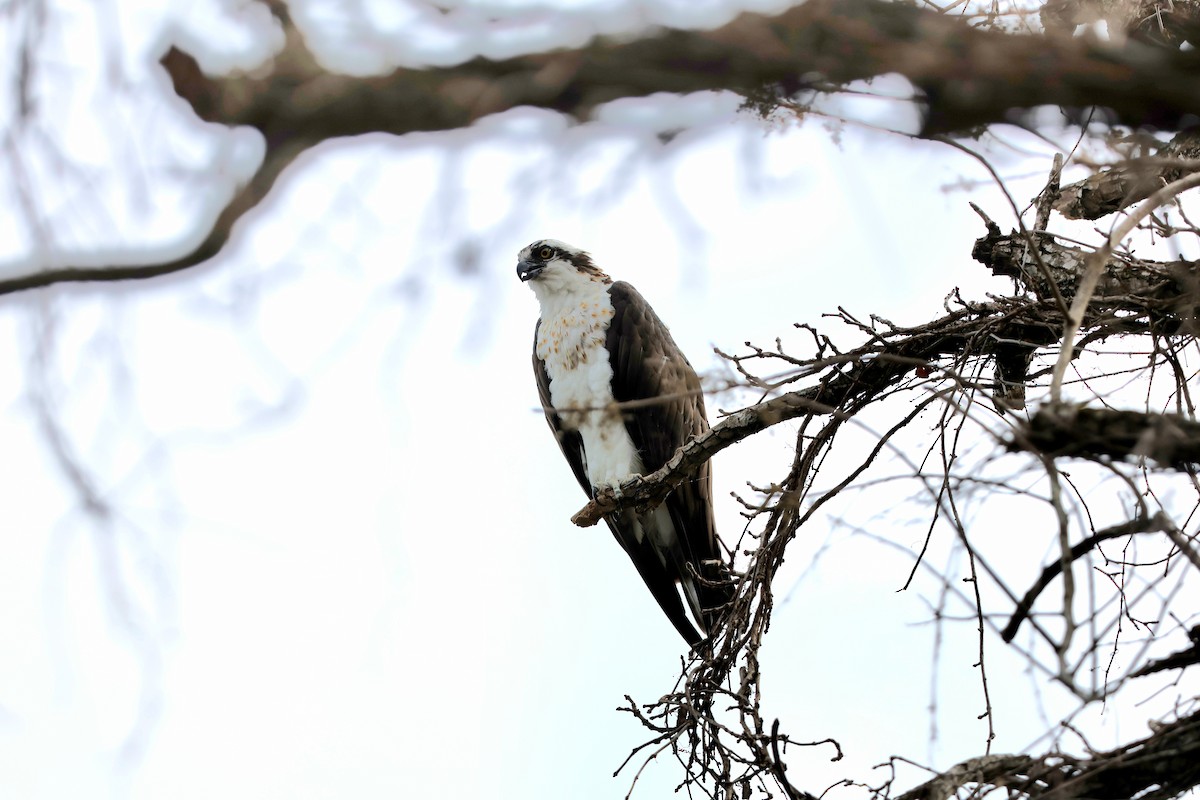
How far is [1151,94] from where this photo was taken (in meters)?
1.78

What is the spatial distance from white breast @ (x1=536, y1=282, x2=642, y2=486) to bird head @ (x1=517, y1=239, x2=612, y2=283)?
218 mm

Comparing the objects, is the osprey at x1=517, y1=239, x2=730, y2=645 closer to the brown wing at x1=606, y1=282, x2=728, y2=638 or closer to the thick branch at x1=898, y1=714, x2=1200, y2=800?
the brown wing at x1=606, y1=282, x2=728, y2=638

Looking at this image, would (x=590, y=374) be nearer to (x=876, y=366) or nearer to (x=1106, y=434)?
(x=876, y=366)

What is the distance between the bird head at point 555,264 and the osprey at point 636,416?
7cm

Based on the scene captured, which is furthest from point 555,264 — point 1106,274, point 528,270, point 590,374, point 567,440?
point 1106,274

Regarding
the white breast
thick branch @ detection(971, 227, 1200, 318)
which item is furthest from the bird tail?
thick branch @ detection(971, 227, 1200, 318)

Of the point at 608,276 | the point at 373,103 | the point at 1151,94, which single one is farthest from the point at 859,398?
the point at 608,276

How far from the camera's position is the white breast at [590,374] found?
19.7ft

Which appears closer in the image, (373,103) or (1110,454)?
(373,103)

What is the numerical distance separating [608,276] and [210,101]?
4.74 metres

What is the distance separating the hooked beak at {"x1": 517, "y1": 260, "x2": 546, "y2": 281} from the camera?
643 cm

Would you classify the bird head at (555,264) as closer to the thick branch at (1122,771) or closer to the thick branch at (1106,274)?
the thick branch at (1106,274)

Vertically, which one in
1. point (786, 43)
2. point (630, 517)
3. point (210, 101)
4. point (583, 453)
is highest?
point (583, 453)

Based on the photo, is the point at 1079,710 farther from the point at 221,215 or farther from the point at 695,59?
the point at 221,215
